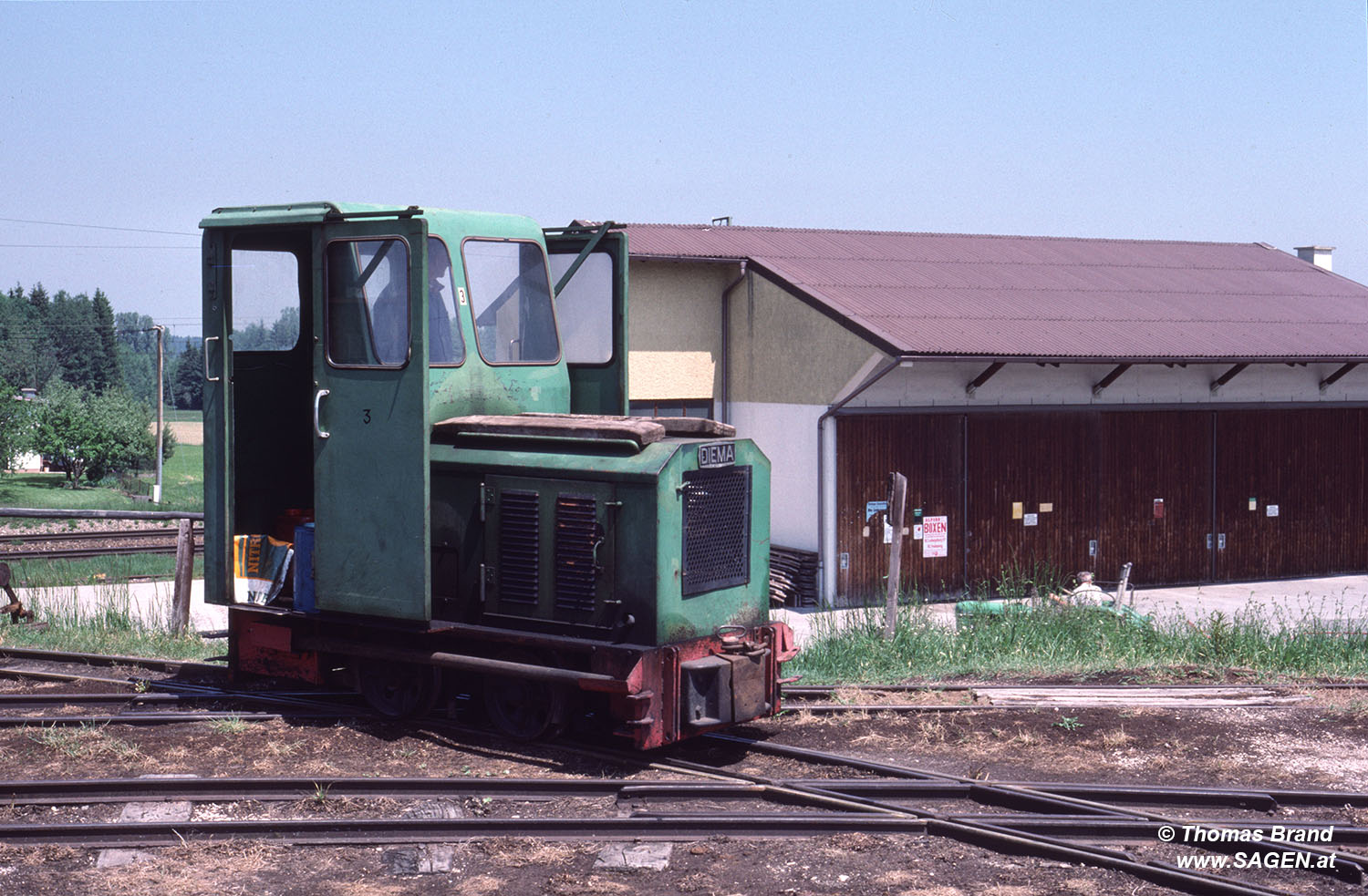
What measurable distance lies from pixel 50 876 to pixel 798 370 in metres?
14.1

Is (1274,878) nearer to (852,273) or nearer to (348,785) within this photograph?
(348,785)

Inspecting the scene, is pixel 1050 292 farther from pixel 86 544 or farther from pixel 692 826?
pixel 86 544

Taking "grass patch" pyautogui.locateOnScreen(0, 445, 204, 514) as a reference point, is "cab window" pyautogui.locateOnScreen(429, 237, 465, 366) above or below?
above

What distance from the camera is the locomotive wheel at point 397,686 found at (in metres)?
8.73

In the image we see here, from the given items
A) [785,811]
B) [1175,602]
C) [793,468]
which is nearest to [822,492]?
[793,468]

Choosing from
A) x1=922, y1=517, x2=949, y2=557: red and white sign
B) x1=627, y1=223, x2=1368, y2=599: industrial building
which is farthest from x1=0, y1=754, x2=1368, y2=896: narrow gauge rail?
x1=922, y1=517, x2=949, y2=557: red and white sign

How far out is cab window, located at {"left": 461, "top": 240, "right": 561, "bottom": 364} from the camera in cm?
862

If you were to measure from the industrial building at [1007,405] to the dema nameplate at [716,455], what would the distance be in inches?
367

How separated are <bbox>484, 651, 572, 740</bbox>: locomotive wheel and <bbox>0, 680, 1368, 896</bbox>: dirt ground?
5.4 inches

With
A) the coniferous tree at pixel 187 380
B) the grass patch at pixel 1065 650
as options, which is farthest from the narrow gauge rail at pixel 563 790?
the coniferous tree at pixel 187 380

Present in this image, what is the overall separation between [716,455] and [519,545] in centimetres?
134

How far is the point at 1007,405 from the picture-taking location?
19109mm

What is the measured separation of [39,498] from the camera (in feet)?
150

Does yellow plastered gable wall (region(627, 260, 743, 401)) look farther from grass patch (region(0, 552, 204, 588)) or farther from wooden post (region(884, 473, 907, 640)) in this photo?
wooden post (region(884, 473, 907, 640))
